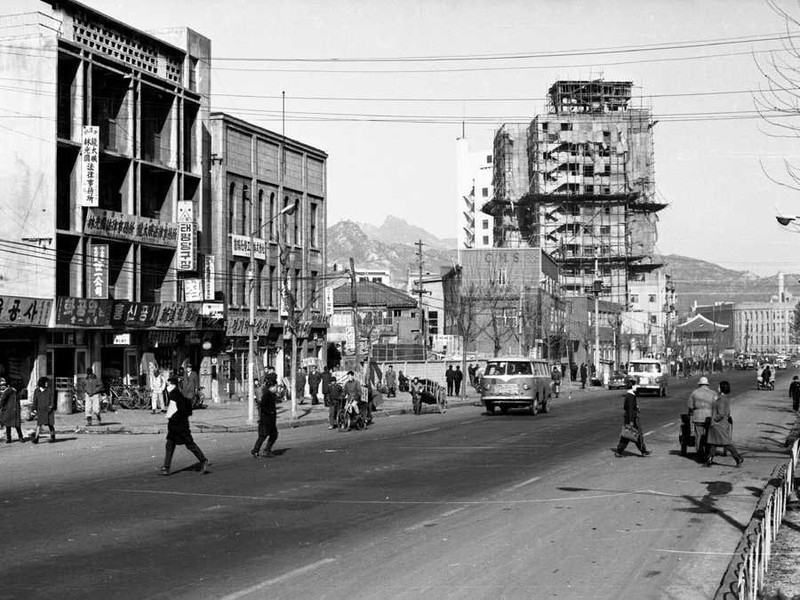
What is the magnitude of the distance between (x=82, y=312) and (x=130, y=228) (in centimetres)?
428

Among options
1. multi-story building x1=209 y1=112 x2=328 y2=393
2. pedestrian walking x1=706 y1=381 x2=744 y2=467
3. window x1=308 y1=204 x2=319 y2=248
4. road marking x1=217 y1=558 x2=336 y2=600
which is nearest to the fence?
road marking x1=217 y1=558 x2=336 y2=600

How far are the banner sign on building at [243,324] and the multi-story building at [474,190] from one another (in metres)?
135

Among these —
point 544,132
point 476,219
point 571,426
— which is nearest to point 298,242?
point 571,426

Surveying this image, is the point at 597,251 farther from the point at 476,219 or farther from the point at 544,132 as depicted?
the point at 476,219

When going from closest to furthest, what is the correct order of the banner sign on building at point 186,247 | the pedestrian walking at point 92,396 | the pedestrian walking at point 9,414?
the pedestrian walking at point 9,414, the pedestrian walking at point 92,396, the banner sign on building at point 186,247

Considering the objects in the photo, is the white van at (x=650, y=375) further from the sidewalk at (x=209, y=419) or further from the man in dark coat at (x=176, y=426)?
the man in dark coat at (x=176, y=426)

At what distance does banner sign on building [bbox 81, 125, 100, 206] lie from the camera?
37.1 metres

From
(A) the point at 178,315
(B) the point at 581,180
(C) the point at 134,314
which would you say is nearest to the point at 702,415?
(C) the point at 134,314

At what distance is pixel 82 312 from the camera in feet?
123

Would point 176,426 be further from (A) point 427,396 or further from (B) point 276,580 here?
(A) point 427,396

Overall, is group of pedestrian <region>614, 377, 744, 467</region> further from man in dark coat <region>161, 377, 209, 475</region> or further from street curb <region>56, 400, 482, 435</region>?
street curb <region>56, 400, 482, 435</region>

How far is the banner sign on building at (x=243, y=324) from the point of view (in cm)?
4966

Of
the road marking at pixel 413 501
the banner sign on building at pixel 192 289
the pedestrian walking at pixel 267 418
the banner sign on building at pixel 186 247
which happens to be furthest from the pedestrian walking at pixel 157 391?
the road marking at pixel 413 501

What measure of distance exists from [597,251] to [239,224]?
103994 mm
